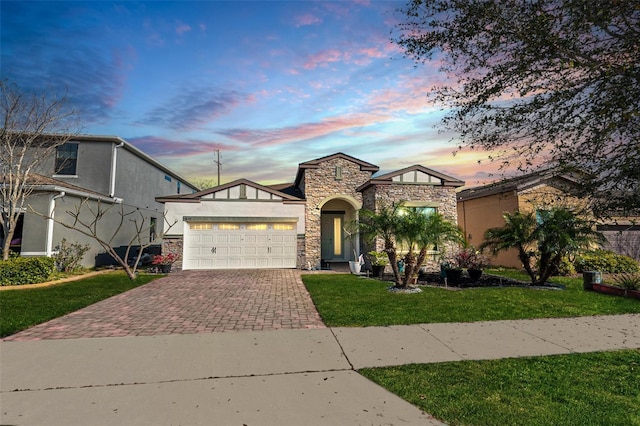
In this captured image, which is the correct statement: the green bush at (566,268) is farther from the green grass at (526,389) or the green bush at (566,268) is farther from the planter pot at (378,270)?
the green grass at (526,389)

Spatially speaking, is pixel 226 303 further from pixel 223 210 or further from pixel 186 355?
pixel 223 210

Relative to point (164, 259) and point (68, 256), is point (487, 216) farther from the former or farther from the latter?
point (68, 256)

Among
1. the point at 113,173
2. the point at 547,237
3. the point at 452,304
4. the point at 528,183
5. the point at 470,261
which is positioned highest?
the point at 113,173

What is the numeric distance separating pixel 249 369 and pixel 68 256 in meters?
15.1

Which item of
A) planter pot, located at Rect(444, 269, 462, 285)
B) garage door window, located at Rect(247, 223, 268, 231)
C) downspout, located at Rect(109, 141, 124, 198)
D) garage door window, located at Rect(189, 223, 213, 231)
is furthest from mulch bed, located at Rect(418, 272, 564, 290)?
downspout, located at Rect(109, 141, 124, 198)

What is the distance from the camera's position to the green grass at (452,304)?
7.02 m

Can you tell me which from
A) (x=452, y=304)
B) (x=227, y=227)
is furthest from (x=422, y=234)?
(x=227, y=227)

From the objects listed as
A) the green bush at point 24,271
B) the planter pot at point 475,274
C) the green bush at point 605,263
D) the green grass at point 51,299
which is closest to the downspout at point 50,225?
the green bush at point 24,271

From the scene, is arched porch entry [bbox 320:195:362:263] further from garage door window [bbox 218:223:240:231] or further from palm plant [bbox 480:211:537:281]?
palm plant [bbox 480:211:537:281]

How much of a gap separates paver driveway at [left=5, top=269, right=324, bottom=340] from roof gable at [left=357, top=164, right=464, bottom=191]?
7.53 metres

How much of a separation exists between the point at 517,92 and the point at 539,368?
→ 423 cm

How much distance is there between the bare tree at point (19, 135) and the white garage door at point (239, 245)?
700cm

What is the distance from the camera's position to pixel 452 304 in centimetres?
834

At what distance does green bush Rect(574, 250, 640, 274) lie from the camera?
14469 mm
